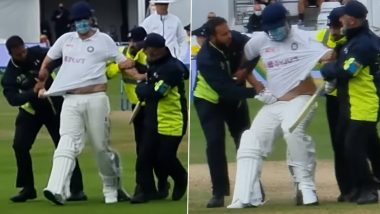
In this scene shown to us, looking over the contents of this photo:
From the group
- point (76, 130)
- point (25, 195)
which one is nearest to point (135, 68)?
point (76, 130)

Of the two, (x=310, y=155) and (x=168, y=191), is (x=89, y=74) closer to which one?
(x=168, y=191)

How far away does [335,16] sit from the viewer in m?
6.73

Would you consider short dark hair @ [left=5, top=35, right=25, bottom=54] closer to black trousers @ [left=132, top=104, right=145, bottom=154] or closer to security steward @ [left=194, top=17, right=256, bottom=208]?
black trousers @ [left=132, top=104, right=145, bottom=154]

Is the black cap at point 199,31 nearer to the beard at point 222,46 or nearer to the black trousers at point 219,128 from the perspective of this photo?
the beard at point 222,46

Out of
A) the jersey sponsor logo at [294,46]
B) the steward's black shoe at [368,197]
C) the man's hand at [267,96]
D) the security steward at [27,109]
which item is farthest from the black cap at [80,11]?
the steward's black shoe at [368,197]

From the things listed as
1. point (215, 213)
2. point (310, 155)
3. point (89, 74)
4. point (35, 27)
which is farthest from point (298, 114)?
point (35, 27)

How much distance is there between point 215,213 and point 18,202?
327 cm

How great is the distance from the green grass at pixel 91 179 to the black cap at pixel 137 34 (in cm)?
38

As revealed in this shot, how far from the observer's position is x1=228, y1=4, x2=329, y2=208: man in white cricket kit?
6.69 meters

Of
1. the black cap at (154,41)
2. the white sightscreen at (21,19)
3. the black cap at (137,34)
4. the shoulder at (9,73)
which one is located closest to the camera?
the black cap at (154,41)

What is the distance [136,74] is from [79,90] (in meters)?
0.49

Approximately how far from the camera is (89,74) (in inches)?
349

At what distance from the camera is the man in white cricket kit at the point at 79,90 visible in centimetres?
887

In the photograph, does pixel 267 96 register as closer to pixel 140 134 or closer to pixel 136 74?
pixel 136 74
